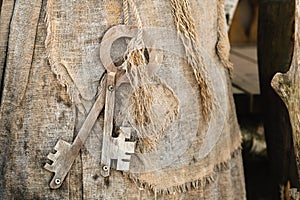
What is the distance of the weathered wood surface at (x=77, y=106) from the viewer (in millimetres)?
1382

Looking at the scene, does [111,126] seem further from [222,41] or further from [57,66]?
[222,41]

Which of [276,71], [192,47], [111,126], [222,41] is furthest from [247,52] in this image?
[111,126]

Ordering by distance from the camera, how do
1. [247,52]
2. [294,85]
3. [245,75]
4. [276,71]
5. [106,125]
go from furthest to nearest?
[247,52], [245,75], [276,71], [294,85], [106,125]

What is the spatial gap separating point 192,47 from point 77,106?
272 millimetres

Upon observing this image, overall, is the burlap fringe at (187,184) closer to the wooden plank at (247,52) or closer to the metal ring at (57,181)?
the metal ring at (57,181)

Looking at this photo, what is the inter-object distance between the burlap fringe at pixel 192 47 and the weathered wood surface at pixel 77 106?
1 cm

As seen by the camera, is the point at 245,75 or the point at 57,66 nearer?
the point at 57,66

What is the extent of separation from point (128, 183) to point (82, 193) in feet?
0.32

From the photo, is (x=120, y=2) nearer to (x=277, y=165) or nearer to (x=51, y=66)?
(x=51, y=66)

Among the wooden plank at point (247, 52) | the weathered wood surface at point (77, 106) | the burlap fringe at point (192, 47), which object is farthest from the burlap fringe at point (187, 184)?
the wooden plank at point (247, 52)

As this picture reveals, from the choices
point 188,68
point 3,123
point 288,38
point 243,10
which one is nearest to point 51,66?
Result: point 3,123

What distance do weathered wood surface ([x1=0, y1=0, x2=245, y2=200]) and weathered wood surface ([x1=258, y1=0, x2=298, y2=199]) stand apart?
0.49m

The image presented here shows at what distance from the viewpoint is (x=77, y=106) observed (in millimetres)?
1382

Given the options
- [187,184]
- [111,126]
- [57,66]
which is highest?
[57,66]
